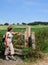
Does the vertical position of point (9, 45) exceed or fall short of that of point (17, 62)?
it exceeds it

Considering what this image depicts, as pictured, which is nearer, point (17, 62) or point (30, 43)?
point (17, 62)

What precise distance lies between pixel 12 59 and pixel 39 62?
46.5 inches

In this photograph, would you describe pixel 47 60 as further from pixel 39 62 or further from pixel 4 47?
pixel 4 47

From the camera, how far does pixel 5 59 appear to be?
450 inches

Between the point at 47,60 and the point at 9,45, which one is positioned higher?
the point at 9,45

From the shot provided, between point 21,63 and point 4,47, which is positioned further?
point 4,47

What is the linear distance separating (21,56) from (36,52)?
0.73 metres

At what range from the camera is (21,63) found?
11.1 metres

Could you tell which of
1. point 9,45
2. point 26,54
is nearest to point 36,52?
point 26,54

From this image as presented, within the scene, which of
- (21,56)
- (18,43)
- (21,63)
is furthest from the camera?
(18,43)

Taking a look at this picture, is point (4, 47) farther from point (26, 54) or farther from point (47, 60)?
point (47, 60)

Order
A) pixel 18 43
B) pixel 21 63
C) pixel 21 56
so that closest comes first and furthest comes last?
pixel 21 63 < pixel 21 56 < pixel 18 43

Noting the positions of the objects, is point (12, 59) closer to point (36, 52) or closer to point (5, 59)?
point (5, 59)

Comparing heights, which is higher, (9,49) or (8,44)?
(8,44)
